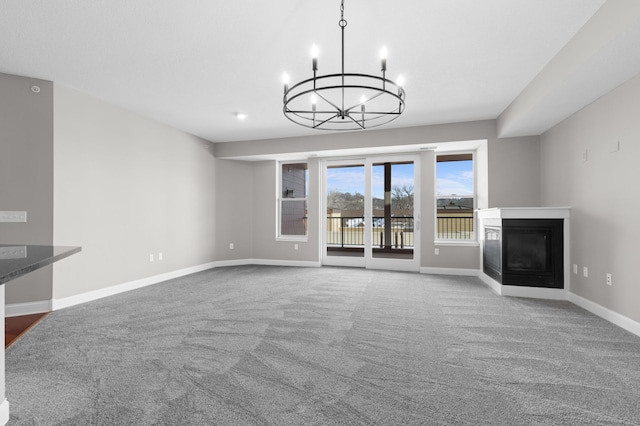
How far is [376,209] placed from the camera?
19.9 ft

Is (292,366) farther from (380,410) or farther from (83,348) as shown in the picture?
(83,348)

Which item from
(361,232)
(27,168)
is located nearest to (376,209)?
(361,232)

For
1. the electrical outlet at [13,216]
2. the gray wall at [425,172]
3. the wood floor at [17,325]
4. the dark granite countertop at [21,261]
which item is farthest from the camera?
the gray wall at [425,172]

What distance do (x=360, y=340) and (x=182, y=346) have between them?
1.45 meters

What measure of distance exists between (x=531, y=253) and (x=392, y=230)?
240 centimetres

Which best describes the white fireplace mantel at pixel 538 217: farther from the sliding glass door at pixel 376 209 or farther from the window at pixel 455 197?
the sliding glass door at pixel 376 209

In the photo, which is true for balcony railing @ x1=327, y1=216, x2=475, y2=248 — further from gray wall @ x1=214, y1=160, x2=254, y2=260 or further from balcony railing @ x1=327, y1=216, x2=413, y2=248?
gray wall @ x1=214, y1=160, x2=254, y2=260

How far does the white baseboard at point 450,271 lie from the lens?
530 centimetres

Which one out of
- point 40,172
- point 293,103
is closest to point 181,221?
point 40,172

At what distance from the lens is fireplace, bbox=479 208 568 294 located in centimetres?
389

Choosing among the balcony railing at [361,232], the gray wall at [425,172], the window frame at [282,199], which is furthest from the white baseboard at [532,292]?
the window frame at [282,199]

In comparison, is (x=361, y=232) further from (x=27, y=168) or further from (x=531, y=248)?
(x=27, y=168)

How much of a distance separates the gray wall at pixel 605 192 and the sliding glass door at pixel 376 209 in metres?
2.33

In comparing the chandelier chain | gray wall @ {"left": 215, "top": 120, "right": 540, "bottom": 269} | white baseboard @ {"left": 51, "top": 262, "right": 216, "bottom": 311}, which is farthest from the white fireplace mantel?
white baseboard @ {"left": 51, "top": 262, "right": 216, "bottom": 311}
